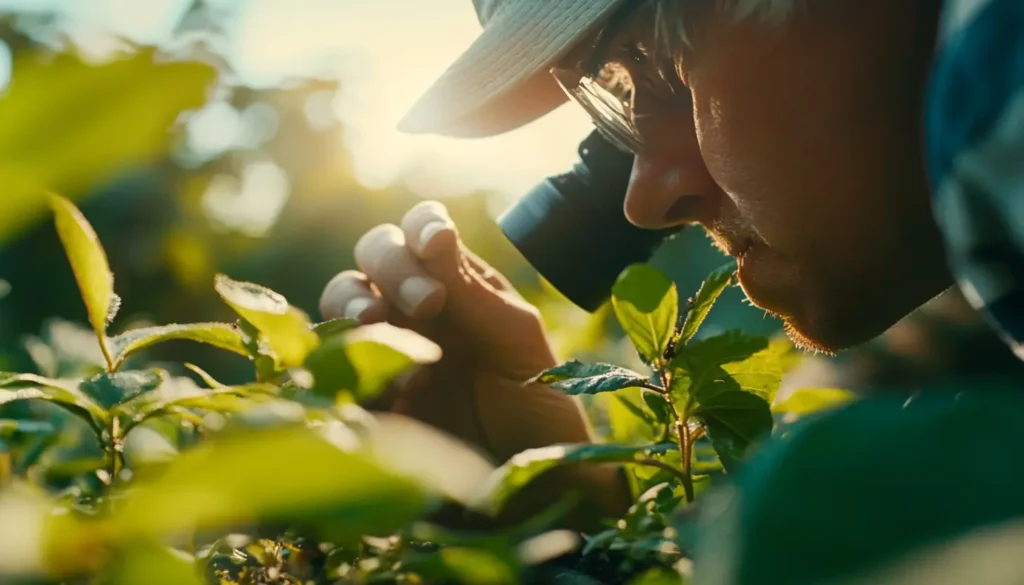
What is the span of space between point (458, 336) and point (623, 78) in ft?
1.55

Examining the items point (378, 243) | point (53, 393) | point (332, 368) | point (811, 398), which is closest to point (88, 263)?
point (53, 393)

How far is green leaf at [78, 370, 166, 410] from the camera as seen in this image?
0.46 m

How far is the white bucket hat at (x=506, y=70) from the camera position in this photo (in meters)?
1.05

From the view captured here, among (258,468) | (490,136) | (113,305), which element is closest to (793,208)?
(490,136)

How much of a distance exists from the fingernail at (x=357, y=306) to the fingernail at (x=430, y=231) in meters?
0.12

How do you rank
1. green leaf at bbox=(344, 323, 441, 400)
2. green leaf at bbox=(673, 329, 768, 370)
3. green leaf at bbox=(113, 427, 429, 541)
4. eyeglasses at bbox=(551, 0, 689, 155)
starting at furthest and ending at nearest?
eyeglasses at bbox=(551, 0, 689, 155) < green leaf at bbox=(673, 329, 768, 370) < green leaf at bbox=(344, 323, 441, 400) < green leaf at bbox=(113, 427, 429, 541)

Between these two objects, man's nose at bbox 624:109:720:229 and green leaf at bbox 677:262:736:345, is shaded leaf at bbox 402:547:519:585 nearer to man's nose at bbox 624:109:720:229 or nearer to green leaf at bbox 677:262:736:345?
green leaf at bbox 677:262:736:345

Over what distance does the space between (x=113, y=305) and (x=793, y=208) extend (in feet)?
2.70

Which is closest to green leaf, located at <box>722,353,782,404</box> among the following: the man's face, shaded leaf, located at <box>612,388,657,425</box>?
shaded leaf, located at <box>612,388,657,425</box>

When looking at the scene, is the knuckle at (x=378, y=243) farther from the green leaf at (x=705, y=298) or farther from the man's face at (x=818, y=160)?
the green leaf at (x=705, y=298)

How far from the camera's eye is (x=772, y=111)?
105 centimetres

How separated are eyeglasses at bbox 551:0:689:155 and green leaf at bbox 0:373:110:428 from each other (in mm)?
792

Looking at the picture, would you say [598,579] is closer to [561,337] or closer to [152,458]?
[152,458]

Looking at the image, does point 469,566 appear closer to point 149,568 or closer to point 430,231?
point 149,568
